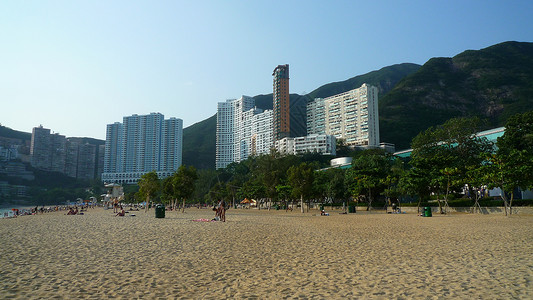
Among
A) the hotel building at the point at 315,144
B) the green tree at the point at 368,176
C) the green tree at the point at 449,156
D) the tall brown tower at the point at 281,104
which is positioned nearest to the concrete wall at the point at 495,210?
the green tree at the point at 449,156

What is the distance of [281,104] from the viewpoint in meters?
185

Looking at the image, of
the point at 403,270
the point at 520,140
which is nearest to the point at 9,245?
the point at 403,270

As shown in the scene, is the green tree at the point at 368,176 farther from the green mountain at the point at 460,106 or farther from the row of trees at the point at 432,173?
the green mountain at the point at 460,106

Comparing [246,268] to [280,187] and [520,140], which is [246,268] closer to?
[520,140]

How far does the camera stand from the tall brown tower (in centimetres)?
18300

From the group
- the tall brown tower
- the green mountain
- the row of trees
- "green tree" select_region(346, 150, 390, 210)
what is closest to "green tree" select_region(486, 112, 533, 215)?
the row of trees

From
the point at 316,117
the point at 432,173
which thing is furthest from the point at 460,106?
the point at 432,173

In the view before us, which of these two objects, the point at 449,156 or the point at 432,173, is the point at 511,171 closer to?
the point at 432,173

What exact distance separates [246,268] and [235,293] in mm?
2370

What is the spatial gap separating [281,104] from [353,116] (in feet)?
134

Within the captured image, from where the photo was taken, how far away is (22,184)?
554 ft

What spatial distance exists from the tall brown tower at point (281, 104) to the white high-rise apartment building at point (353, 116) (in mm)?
18166

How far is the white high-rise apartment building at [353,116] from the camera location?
158 metres

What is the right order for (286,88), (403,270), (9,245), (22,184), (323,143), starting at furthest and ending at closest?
1. (286,88)
2. (22,184)
3. (323,143)
4. (9,245)
5. (403,270)
